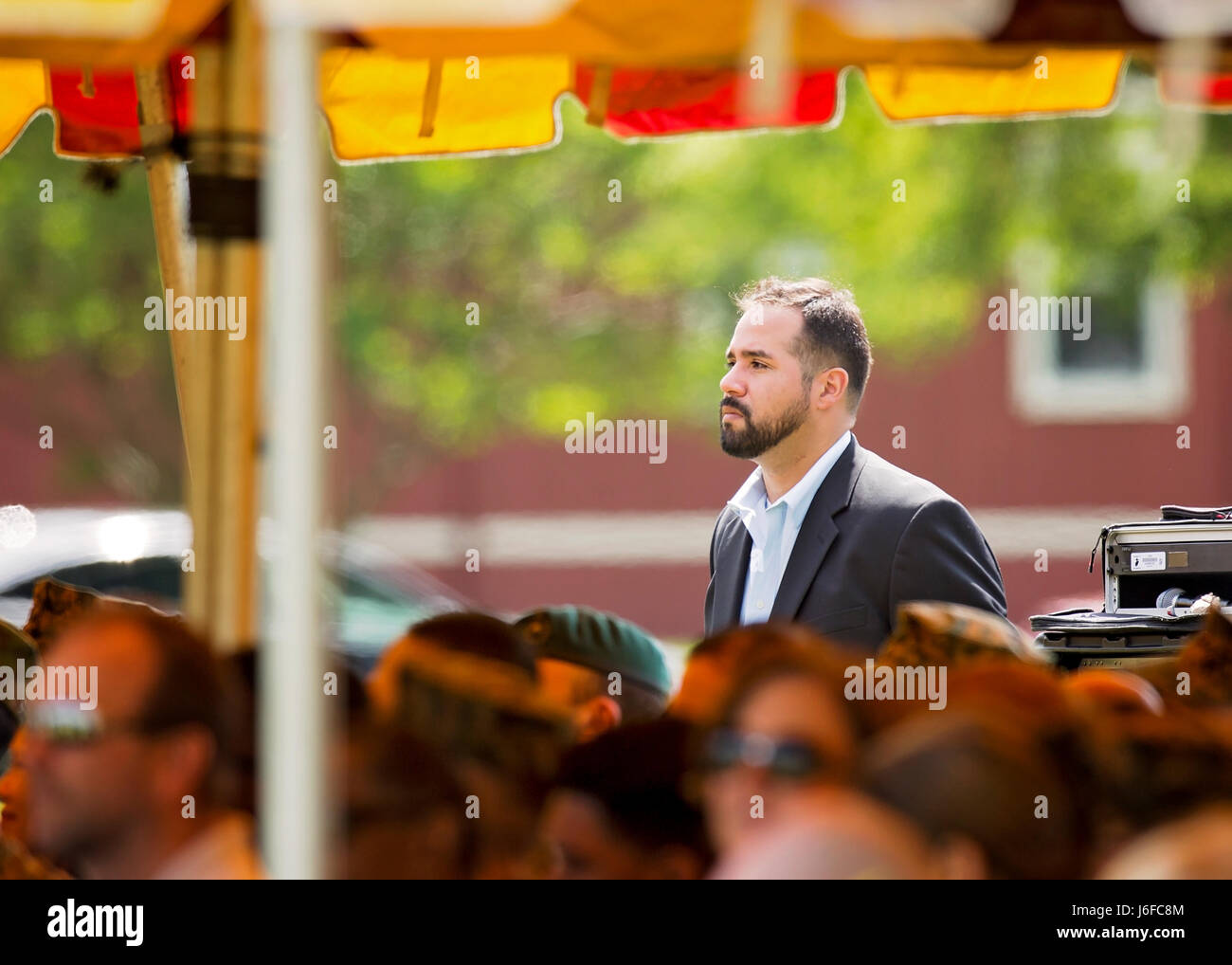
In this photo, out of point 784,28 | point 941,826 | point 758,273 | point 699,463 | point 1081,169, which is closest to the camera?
point 941,826

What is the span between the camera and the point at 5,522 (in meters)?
12.2

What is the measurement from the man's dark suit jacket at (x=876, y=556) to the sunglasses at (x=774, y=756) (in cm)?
138

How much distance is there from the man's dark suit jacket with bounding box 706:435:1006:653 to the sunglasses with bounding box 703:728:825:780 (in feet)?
4.51

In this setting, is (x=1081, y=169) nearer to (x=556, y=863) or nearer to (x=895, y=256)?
(x=895, y=256)

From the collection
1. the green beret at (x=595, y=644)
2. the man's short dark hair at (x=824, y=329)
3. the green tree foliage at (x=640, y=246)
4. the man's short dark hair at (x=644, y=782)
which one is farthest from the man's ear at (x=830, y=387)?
the green tree foliage at (x=640, y=246)

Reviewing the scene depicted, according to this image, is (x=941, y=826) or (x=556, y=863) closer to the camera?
(x=941, y=826)

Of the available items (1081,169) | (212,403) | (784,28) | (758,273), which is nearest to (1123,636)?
(784,28)

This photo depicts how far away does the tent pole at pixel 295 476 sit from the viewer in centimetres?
205

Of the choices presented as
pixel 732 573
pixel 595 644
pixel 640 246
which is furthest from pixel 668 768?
pixel 640 246

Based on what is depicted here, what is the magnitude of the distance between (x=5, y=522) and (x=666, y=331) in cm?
579

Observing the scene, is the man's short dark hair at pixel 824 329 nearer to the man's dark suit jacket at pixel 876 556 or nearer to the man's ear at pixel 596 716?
the man's dark suit jacket at pixel 876 556

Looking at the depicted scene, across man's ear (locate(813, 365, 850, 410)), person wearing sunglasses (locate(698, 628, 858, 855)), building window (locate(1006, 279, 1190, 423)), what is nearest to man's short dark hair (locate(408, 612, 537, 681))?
person wearing sunglasses (locate(698, 628, 858, 855))

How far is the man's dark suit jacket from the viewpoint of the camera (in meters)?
3.54
